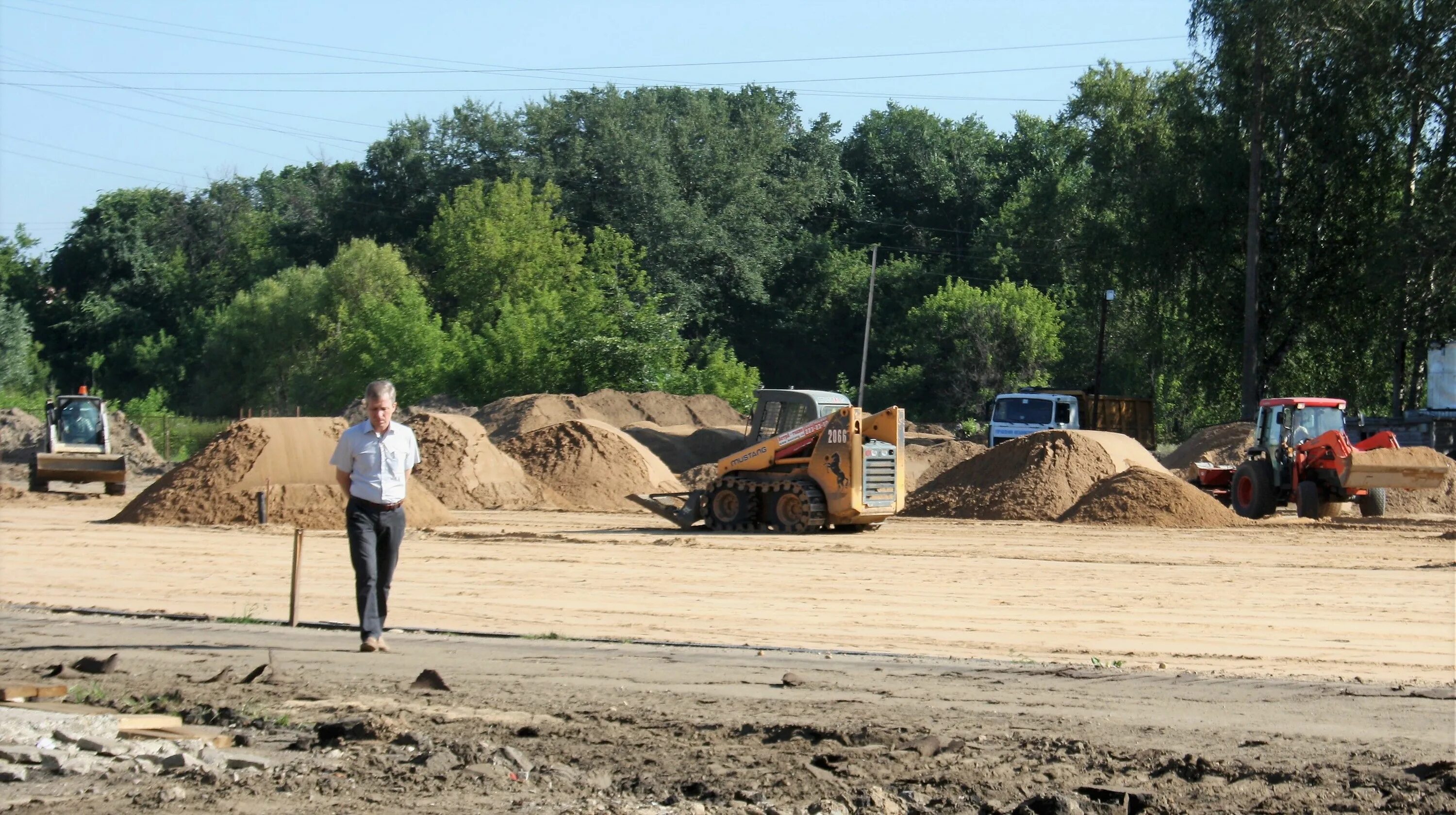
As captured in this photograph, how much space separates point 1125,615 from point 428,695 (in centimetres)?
681

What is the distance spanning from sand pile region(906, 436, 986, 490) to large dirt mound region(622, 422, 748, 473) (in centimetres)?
456

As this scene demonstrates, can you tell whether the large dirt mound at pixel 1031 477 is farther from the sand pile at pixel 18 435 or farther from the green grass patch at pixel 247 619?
the sand pile at pixel 18 435

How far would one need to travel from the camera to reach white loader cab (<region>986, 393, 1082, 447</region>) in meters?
39.5

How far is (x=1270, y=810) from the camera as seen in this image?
577 centimetres

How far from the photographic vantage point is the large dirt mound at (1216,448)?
34.8 m

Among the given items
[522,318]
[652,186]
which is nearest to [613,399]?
[522,318]

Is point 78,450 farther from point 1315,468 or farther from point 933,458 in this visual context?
point 1315,468

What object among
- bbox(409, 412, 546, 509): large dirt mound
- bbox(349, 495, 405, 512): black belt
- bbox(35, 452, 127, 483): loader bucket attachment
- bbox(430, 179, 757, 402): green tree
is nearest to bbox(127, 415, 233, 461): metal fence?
bbox(430, 179, 757, 402): green tree

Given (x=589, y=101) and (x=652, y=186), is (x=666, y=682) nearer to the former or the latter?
(x=652, y=186)

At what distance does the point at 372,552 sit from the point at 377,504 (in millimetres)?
338

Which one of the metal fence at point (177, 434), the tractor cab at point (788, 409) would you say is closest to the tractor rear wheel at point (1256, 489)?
the tractor cab at point (788, 409)

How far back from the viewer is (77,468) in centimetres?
3222

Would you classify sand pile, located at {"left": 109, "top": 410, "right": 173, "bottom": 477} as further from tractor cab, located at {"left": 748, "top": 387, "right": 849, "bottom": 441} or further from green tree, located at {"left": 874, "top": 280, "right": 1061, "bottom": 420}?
green tree, located at {"left": 874, "top": 280, "right": 1061, "bottom": 420}

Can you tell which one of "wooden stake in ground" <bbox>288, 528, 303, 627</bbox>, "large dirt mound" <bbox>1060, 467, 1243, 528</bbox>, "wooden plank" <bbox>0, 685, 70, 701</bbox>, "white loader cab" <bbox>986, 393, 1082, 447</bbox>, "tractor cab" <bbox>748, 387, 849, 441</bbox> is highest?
"white loader cab" <bbox>986, 393, 1082, 447</bbox>
